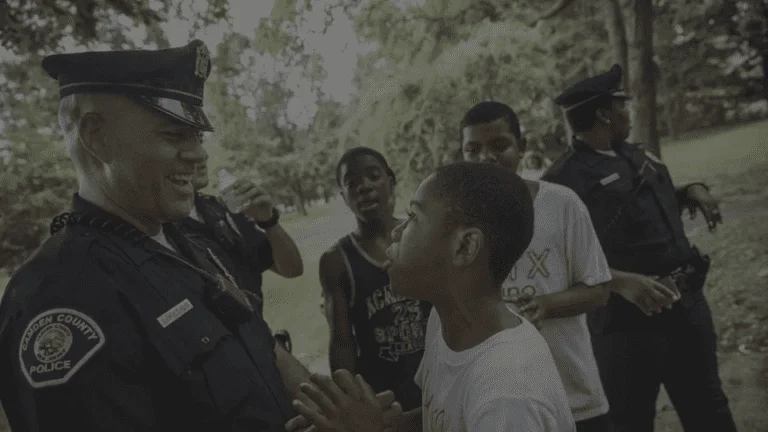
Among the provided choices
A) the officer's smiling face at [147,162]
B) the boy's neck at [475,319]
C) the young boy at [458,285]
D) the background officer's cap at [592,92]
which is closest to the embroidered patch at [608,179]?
the background officer's cap at [592,92]

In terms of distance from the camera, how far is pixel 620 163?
3193 mm

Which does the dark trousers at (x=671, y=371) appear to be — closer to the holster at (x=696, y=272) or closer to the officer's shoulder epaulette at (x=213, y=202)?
the holster at (x=696, y=272)

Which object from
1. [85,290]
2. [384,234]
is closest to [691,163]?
[384,234]

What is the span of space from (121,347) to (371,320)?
149 cm

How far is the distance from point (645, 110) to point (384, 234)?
158 inches

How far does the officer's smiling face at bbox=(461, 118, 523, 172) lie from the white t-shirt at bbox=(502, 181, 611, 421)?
33 centimetres

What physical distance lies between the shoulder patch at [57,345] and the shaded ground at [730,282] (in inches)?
156

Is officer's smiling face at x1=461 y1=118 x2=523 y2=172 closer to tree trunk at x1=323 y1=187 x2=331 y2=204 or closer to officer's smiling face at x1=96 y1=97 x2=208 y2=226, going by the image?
officer's smiling face at x1=96 y1=97 x2=208 y2=226

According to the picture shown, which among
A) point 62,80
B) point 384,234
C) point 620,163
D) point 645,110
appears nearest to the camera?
point 62,80

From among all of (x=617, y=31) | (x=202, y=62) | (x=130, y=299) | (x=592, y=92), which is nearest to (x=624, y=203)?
(x=592, y=92)

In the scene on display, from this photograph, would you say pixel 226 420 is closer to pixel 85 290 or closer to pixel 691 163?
pixel 85 290

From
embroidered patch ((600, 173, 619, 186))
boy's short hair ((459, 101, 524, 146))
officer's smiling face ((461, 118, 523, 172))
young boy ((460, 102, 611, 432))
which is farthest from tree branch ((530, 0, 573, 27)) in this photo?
young boy ((460, 102, 611, 432))

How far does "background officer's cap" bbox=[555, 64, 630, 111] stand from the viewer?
3.20 metres

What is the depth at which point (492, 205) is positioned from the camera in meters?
1.46
